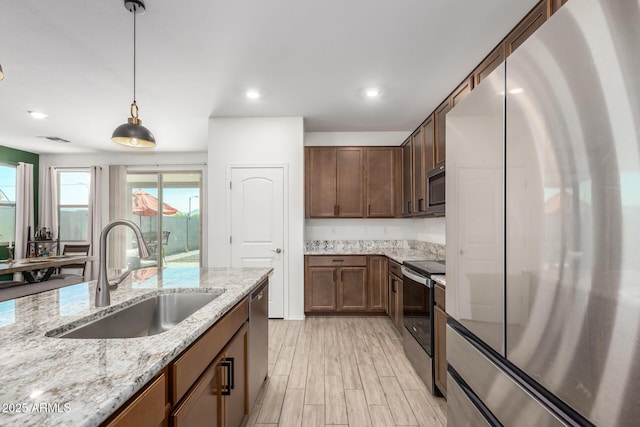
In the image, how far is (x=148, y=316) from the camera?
161 cm

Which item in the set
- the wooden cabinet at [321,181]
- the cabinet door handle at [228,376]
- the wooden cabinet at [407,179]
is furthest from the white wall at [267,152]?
the cabinet door handle at [228,376]

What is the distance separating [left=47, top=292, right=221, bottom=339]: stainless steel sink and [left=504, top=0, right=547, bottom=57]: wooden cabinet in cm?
235

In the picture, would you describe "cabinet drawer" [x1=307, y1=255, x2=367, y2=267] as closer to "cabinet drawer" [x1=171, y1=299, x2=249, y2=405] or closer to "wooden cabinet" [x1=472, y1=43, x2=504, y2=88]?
"wooden cabinet" [x1=472, y1=43, x2=504, y2=88]

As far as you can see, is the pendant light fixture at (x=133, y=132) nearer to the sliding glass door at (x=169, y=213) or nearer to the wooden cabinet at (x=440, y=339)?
the wooden cabinet at (x=440, y=339)

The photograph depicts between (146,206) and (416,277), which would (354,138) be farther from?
(146,206)

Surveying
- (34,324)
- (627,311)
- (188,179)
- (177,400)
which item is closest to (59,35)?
(34,324)

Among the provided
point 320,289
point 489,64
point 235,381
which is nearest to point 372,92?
point 489,64

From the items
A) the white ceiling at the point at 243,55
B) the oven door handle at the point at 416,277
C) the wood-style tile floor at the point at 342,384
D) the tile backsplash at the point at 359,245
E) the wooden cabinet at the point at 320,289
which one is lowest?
the wood-style tile floor at the point at 342,384

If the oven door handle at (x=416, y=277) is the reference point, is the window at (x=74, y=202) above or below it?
above

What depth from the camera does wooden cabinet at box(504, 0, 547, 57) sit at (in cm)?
177

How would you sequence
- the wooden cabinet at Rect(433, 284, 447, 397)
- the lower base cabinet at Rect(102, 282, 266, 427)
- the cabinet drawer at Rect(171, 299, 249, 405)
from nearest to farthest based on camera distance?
the lower base cabinet at Rect(102, 282, 266, 427), the cabinet drawer at Rect(171, 299, 249, 405), the wooden cabinet at Rect(433, 284, 447, 397)

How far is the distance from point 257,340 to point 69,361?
1354 millimetres

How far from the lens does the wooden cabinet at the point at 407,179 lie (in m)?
3.95

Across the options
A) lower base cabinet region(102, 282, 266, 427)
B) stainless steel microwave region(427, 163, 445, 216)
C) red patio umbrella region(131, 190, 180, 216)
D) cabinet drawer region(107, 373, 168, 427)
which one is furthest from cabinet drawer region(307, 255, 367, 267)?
red patio umbrella region(131, 190, 180, 216)
